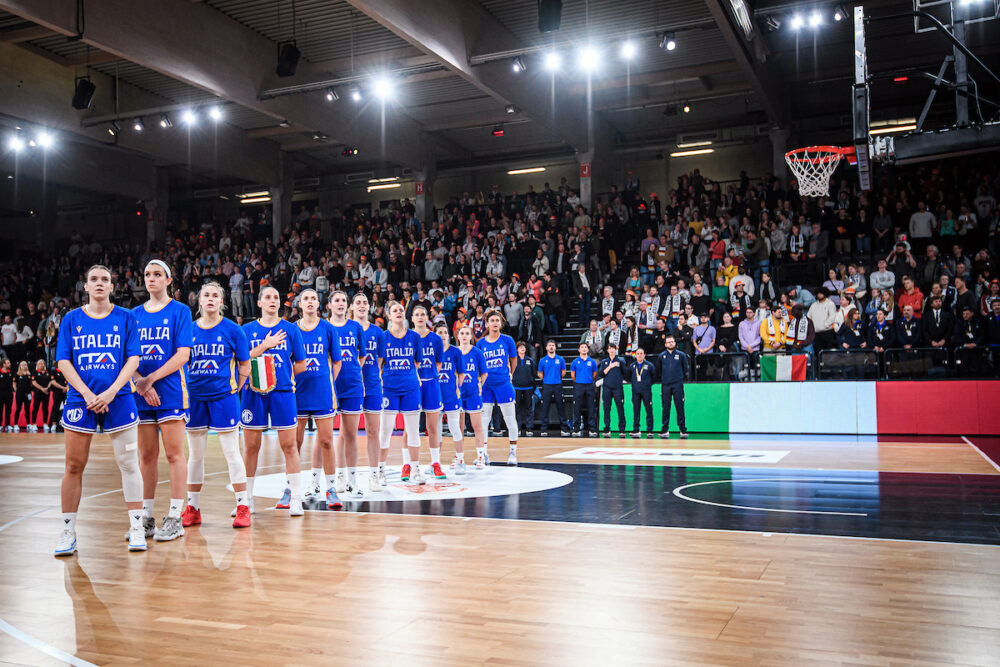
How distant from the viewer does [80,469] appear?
18.5 feet

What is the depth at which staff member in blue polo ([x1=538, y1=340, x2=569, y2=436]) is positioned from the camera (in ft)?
53.1

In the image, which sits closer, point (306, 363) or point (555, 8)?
point (306, 363)

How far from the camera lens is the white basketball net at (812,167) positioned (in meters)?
13.5

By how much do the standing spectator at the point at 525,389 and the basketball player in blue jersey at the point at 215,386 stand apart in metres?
10.0

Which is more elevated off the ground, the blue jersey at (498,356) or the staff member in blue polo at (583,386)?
the blue jersey at (498,356)

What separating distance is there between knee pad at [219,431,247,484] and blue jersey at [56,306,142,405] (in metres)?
1.03

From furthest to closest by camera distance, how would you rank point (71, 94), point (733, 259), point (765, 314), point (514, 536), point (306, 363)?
point (71, 94) < point (733, 259) < point (765, 314) < point (306, 363) < point (514, 536)

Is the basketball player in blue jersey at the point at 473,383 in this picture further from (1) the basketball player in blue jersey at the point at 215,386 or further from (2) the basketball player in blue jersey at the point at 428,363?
(1) the basketball player in blue jersey at the point at 215,386

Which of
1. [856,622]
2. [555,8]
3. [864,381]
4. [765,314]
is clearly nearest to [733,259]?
[765,314]

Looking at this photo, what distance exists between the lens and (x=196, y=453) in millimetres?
6434

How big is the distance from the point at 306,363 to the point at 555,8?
10.5 metres

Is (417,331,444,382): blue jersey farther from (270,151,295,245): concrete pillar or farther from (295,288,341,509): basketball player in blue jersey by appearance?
(270,151,295,245): concrete pillar

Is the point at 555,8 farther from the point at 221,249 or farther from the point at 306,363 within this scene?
the point at 221,249

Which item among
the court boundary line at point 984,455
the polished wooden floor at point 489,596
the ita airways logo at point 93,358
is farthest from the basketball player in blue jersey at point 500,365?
the court boundary line at point 984,455
